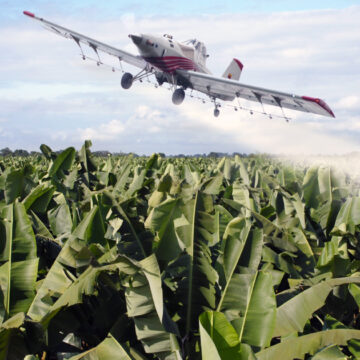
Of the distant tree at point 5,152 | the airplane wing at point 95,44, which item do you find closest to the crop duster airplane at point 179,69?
the airplane wing at point 95,44

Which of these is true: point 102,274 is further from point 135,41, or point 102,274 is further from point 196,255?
point 135,41

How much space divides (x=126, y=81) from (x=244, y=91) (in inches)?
357

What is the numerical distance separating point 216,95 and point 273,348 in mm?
40933

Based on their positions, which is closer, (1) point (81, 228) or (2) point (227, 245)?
(2) point (227, 245)

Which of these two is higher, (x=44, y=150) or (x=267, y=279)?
(x=44, y=150)

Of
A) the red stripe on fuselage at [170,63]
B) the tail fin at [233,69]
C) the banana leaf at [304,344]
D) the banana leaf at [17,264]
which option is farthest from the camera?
the tail fin at [233,69]

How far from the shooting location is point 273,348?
1.27 meters

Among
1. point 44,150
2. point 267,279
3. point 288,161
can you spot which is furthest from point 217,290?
point 288,161

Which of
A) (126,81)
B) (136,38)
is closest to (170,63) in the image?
(136,38)

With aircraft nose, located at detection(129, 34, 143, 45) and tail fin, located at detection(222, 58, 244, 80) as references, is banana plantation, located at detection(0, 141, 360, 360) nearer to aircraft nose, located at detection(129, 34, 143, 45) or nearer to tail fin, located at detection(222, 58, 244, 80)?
aircraft nose, located at detection(129, 34, 143, 45)

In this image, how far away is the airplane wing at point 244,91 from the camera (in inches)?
1170

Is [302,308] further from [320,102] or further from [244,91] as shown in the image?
[244,91]

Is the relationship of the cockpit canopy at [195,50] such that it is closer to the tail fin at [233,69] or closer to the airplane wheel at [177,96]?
the airplane wheel at [177,96]

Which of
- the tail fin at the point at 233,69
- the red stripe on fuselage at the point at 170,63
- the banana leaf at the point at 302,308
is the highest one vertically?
the tail fin at the point at 233,69
